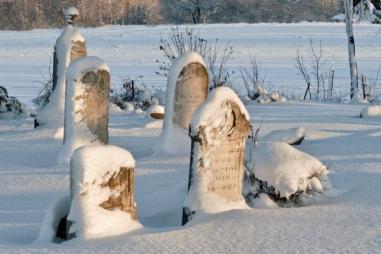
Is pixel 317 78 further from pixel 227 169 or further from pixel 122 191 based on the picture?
pixel 122 191

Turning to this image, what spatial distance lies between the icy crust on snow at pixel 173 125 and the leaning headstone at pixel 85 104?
637 mm

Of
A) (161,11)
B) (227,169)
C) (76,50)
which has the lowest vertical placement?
(227,169)

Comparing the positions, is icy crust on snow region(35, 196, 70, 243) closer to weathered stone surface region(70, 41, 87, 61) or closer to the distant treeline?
weathered stone surface region(70, 41, 87, 61)

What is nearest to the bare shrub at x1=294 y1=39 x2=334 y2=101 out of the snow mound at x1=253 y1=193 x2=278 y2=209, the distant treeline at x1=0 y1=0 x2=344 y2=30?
the snow mound at x1=253 y1=193 x2=278 y2=209

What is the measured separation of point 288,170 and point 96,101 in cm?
284

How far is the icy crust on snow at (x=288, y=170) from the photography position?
4.82 metres

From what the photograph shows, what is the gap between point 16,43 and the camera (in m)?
28.1

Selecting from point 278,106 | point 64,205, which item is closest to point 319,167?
point 64,205

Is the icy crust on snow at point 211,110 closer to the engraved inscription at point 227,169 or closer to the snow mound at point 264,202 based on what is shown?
the engraved inscription at point 227,169

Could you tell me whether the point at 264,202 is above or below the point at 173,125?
below

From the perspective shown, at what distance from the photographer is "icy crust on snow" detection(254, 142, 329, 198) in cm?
482

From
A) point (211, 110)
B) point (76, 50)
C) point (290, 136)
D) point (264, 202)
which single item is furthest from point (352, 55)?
point (211, 110)

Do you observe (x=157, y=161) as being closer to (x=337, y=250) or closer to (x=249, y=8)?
(x=337, y=250)

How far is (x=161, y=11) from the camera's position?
135 feet
